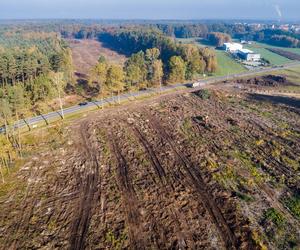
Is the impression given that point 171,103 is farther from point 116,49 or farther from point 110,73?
point 116,49

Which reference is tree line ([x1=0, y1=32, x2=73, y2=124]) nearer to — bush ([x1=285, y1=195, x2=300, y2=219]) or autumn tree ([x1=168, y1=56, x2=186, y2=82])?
autumn tree ([x1=168, y1=56, x2=186, y2=82])

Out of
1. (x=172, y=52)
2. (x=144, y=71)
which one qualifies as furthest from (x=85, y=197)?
(x=172, y=52)

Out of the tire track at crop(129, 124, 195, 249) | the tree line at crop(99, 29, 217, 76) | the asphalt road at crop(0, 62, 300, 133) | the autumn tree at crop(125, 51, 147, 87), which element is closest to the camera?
the tire track at crop(129, 124, 195, 249)

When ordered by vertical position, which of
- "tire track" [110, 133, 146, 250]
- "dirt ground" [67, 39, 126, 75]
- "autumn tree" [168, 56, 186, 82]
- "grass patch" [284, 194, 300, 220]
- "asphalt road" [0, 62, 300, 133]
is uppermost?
"autumn tree" [168, 56, 186, 82]

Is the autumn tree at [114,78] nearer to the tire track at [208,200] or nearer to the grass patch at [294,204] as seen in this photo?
the tire track at [208,200]

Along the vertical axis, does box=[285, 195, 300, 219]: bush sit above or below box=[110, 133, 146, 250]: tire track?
above

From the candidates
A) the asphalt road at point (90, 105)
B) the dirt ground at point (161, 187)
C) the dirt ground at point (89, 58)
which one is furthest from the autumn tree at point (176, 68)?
the dirt ground at point (89, 58)

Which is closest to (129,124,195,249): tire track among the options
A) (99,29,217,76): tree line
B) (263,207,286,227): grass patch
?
(263,207,286,227): grass patch
